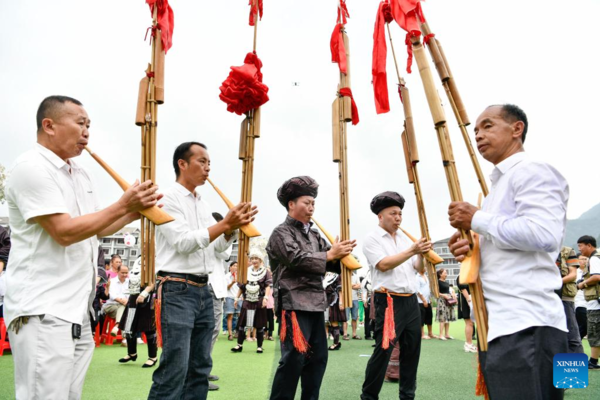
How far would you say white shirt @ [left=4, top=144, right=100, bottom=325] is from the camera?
72.7 inches

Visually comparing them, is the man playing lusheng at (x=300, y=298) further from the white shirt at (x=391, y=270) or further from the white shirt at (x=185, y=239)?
the white shirt at (x=391, y=270)

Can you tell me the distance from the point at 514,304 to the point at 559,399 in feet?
1.29

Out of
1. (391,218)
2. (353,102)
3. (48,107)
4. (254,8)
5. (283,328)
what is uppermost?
(254,8)

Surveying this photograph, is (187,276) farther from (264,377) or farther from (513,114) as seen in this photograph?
(264,377)

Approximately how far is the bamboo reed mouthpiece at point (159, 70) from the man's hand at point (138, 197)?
72cm

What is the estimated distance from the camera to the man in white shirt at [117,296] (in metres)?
8.86

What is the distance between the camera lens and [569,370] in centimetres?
174

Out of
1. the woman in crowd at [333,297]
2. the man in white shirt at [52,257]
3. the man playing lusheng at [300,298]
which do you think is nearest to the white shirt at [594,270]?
the woman in crowd at [333,297]

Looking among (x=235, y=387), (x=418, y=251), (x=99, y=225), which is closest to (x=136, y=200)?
(x=99, y=225)

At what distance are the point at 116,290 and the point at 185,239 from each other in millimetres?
7219

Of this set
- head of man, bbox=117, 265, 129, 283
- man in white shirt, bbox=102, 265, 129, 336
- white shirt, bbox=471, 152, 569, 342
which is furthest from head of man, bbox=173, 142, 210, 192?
head of man, bbox=117, 265, 129, 283

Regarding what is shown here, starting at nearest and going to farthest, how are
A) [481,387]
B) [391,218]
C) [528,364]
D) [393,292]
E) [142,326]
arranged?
[528,364] < [481,387] < [393,292] < [391,218] < [142,326]

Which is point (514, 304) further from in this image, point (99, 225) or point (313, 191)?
point (313, 191)

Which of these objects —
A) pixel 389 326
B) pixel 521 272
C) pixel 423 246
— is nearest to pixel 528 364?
pixel 521 272
